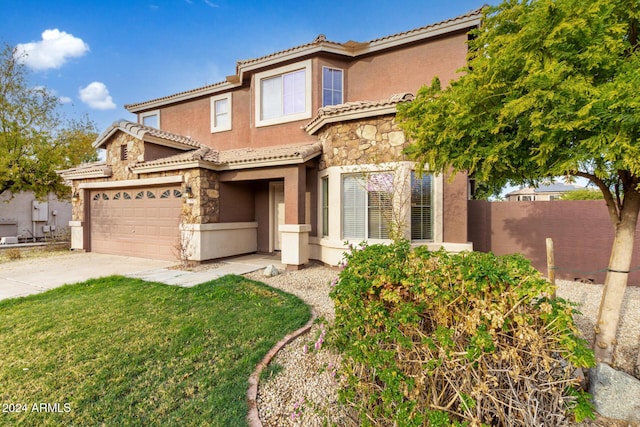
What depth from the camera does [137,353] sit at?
12.0 feet

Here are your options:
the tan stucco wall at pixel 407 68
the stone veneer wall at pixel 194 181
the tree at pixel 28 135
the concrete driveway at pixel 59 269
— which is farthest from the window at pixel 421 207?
the tree at pixel 28 135

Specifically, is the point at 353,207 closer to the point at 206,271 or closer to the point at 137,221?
the point at 206,271

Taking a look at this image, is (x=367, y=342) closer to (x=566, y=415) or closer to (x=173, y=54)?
(x=566, y=415)

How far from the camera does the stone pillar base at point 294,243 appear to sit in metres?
8.32

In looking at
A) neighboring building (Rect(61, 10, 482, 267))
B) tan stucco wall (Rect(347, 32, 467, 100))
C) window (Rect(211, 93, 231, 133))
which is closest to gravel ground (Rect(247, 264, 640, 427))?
neighboring building (Rect(61, 10, 482, 267))

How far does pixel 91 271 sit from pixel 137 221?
9.75 feet

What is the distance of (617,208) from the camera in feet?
10.5

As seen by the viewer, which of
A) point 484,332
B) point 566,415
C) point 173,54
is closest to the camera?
point 484,332

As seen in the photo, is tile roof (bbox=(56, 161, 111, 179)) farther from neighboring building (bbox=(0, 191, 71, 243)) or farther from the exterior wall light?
neighboring building (bbox=(0, 191, 71, 243))

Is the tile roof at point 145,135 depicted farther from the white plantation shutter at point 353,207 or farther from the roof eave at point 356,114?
the white plantation shutter at point 353,207

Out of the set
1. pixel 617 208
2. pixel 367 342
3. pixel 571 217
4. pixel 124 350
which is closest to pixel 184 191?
pixel 124 350

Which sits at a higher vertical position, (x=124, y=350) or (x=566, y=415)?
(x=566, y=415)

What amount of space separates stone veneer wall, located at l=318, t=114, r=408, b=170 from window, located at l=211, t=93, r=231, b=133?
229 inches

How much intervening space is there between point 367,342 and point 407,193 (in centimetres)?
585
